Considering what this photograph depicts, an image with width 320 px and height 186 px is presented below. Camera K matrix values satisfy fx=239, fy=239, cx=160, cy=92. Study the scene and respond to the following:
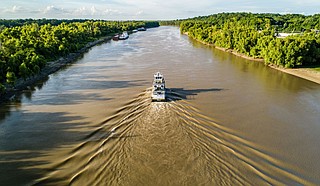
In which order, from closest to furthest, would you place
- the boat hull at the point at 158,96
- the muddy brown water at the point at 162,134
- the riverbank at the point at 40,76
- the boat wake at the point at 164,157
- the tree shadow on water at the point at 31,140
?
the boat wake at the point at 164,157, the muddy brown water at the point at 162,134, the tree shadow on water at the point at 31,140, the boat hull at the point at 158,96, the riverbank at the point at 40,76

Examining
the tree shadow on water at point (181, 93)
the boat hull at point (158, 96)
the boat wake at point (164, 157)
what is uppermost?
the boat hull at point (158, 96)

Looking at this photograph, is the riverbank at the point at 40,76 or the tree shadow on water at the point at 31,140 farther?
the riverbank at the point at 40,76

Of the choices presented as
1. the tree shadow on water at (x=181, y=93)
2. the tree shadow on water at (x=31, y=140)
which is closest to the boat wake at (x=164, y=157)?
the tree shadow on water at (x=31, y=140)

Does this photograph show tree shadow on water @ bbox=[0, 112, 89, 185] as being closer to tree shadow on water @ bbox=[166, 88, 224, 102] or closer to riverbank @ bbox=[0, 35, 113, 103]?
riverbank @ bbox=[0, 35, 113, 103]

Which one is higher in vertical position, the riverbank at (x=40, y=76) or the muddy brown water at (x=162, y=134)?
the riverbank at (x=40, y=76)

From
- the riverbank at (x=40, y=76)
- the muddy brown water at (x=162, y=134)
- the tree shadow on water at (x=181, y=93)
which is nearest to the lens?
the muddy brown water at (x=162, y=134)

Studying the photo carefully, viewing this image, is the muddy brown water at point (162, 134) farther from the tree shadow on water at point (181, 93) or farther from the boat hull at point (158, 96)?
the boat hull at point (158, 96)

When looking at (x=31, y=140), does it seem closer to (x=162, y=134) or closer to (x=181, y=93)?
(x=162, y=134)

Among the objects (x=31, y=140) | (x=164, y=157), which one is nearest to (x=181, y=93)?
(x=164, y=157)
